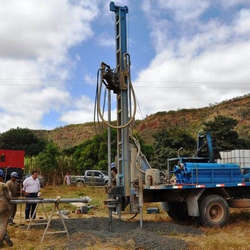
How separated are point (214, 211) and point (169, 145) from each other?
752 inches

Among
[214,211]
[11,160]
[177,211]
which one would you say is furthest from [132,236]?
[11,160]

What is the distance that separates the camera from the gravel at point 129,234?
818 cm

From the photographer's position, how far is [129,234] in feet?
29.8

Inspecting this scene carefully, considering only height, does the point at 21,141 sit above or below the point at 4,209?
above

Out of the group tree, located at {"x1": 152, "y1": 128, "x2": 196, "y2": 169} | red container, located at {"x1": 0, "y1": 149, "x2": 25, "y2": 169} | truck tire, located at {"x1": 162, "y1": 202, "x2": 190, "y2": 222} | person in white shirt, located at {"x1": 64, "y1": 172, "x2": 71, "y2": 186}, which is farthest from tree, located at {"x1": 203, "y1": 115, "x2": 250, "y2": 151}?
truck tire, located at {"x1": 162, "y1": 202, "x2": 190, "y2": 222}

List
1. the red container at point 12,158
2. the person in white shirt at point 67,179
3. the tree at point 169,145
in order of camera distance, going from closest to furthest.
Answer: the red container at point 12,158, the tree at point 169,145, the person in white shirt at point 67,179

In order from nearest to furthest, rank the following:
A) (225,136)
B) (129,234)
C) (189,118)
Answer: (129,234) → (225,136) → (189,118)

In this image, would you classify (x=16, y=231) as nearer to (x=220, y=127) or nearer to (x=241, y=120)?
(x=220, y=127)

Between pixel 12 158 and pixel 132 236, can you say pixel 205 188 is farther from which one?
pixel 12 158

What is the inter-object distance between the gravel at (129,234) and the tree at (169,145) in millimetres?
18012

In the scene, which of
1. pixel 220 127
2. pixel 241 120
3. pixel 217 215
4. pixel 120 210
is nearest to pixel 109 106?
pixel 120 210

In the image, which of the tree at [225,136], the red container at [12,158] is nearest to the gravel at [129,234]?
the red container at [12,158]

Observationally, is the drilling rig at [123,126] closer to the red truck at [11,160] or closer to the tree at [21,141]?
the red truck at [11,160]

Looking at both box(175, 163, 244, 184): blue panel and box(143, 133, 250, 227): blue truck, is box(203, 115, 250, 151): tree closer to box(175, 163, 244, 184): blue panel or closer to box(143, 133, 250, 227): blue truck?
box(143, 133, 250, 227): blue truck
